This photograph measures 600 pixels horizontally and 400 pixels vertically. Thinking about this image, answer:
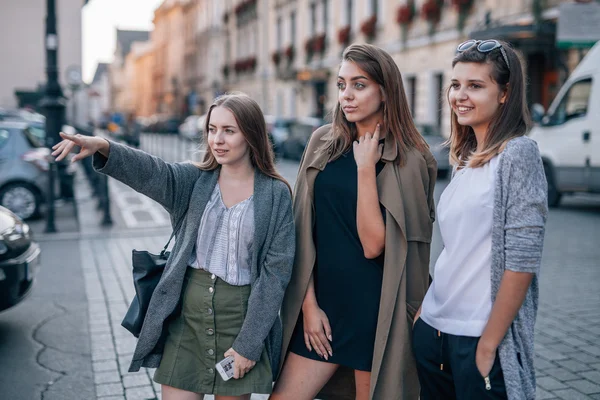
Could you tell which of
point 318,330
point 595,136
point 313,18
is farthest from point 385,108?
point 313,18

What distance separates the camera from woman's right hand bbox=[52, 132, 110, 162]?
239 cm

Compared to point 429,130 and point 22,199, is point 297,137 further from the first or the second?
point 22,199

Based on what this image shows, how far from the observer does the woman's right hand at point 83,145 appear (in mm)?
2389

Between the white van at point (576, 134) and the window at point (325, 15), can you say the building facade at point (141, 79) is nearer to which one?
the window at point (325, 15)

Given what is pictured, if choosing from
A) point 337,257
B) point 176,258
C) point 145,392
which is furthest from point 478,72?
point 145,392

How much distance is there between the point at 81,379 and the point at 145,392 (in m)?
0.52

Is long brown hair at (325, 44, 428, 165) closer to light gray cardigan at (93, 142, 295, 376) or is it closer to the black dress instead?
the black dress

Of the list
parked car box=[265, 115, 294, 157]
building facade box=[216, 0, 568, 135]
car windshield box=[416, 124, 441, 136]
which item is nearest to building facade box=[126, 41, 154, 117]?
building facade box=[216, 0, 568, 135]

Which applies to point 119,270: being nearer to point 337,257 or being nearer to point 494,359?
point 337,257

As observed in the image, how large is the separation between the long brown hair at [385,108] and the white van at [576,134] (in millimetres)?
9862

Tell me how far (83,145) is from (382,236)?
1134 millimetres

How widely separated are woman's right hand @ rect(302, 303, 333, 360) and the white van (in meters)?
10.1

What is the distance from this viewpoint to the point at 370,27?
90.0ft

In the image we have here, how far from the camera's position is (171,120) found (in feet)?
172
